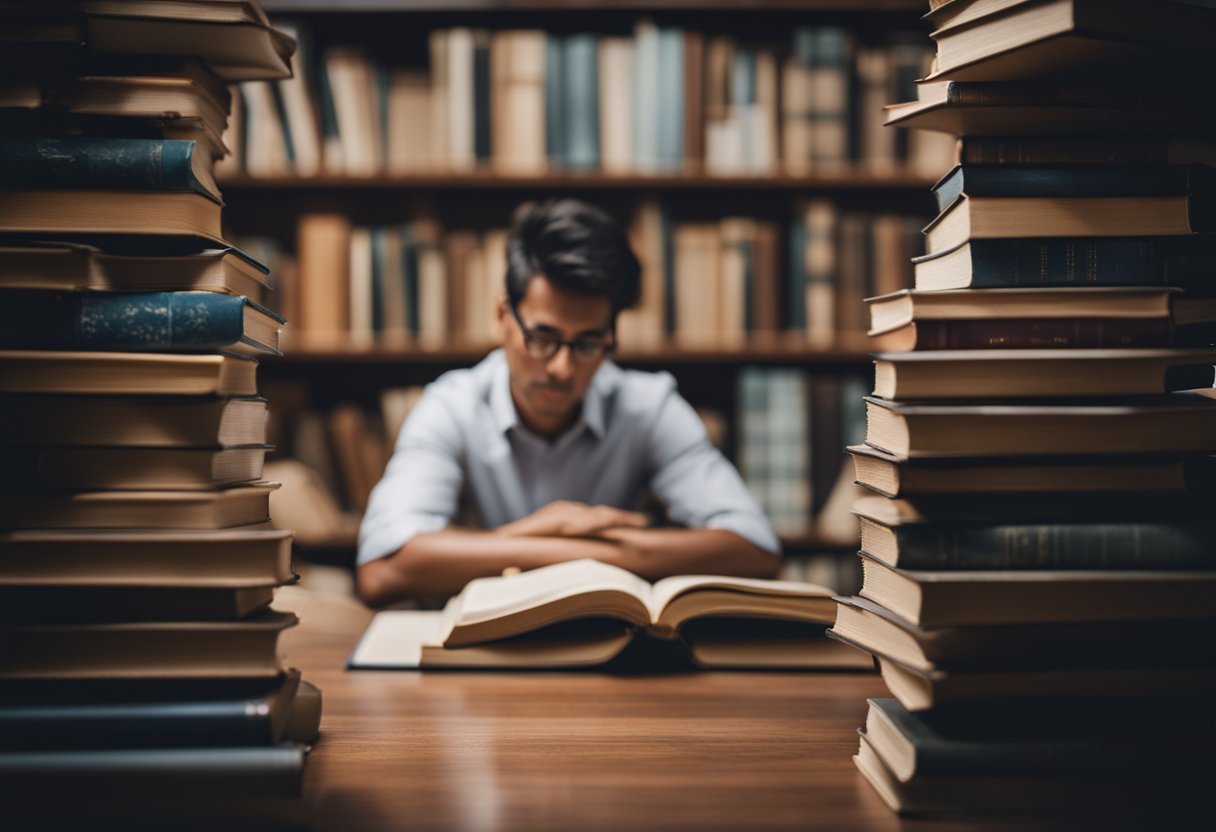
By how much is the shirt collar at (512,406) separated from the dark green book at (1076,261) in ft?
4.72

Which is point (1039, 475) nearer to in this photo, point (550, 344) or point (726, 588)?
point (726, 588)

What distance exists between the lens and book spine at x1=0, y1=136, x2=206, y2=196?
60 cm

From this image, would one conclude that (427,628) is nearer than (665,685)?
No

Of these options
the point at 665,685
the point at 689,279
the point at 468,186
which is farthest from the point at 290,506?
the point at 665,685

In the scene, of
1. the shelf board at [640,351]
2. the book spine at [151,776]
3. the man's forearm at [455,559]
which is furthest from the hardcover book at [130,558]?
the shelf board at [640,351]

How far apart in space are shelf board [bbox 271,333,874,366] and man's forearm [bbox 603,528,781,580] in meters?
0.65

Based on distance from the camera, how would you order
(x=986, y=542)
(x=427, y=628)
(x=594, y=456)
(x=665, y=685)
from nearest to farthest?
(x=986, y=542) < (x=665, y=685) < (x=427, y=628) < (x=594, y=456)

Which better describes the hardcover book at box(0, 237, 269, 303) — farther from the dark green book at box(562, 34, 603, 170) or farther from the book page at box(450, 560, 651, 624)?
the dark green book at box(562, 34, 603, 170)

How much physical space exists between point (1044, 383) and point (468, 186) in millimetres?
1862

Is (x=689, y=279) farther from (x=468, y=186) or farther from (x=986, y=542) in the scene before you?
(x=986, y=542)

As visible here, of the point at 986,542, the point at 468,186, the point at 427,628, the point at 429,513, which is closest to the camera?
the point at 986,542

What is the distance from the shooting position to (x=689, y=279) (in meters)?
2.22

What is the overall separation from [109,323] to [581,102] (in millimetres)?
1731

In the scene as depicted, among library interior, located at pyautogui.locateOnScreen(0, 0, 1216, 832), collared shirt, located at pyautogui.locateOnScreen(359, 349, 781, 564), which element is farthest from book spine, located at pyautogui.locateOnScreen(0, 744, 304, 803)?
collared shirt, located at pyautogui.locateOnScreen(359, 349, 781, 564)
